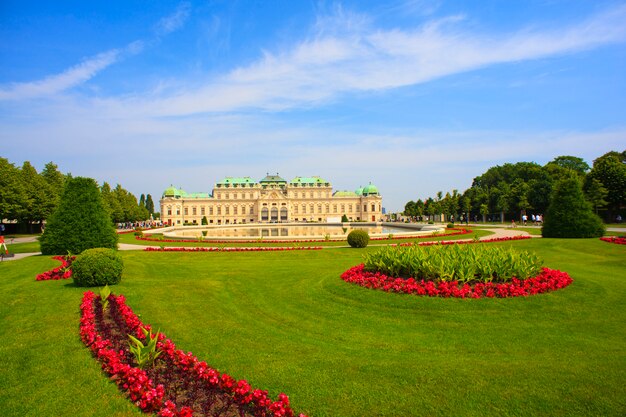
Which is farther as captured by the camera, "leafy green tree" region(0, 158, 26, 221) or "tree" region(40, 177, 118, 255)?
"leafy green tree" region(0, 158, 26, 221)

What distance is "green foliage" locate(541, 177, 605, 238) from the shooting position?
25531 millimetres

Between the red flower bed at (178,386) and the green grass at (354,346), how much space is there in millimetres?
224

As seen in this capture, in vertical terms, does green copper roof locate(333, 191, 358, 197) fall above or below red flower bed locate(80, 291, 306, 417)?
above

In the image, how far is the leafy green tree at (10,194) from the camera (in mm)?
40531

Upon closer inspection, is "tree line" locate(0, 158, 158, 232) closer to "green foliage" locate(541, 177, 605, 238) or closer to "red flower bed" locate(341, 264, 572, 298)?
"red flower bed" locate(341, 264, 572, 298)

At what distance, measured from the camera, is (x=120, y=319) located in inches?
356

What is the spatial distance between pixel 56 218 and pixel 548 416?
863 inches

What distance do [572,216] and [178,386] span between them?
27.6m

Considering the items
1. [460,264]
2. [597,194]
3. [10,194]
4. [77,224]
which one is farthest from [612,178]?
[10,194]

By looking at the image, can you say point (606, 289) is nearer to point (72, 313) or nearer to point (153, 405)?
point (153, 405)

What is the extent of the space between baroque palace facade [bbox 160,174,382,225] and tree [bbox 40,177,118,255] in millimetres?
101164

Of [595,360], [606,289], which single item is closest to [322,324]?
[595,360]

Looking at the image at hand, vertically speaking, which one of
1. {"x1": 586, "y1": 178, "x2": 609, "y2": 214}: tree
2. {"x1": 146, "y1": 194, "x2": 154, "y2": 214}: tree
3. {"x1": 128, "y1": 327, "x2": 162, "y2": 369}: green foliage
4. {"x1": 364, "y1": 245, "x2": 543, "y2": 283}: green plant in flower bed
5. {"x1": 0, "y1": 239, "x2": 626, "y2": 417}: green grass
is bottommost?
{"x1": 0, "y1": 239, "x2": 626, "y2": 417}: green grass

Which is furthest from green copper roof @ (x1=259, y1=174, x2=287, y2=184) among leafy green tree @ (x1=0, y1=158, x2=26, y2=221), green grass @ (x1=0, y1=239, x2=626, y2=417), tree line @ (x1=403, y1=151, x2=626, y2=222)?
green grass @ (x1=0, y1=239, x2=626, y2=417)
